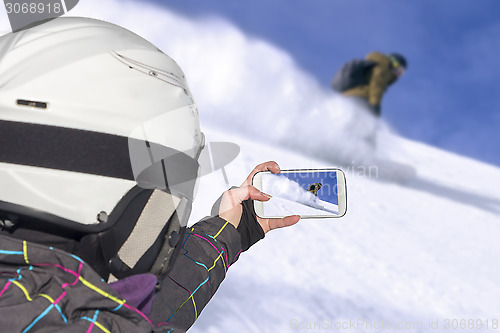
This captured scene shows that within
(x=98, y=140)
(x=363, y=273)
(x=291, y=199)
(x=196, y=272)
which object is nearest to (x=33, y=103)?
(x=98, y=140)

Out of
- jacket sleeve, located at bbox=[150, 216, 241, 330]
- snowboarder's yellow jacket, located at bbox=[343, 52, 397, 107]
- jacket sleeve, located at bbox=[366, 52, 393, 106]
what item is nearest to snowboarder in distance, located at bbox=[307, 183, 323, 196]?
jacket sleeve, located at bbox=[150, 216, 241, 330]

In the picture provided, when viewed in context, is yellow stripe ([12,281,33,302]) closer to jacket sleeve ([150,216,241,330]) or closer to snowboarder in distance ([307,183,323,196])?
jacket sleeve ([150,216,241,330])

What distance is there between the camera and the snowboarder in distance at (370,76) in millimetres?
15086

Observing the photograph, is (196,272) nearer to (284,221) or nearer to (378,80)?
(284,221)

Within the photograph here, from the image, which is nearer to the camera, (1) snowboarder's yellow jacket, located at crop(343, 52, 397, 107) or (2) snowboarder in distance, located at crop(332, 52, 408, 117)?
(2) snowboarder in distance, located at crop(332, 52, 408, 117)

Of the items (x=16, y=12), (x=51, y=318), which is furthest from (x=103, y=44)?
(x=51, y=318)

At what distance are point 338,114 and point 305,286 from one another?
1105 centimetres

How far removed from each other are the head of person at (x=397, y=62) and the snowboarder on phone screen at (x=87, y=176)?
1567 centimetres

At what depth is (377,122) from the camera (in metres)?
14.6

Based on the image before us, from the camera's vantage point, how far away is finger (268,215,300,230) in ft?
4.90

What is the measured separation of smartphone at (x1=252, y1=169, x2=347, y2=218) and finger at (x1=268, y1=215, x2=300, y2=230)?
0.07 ft

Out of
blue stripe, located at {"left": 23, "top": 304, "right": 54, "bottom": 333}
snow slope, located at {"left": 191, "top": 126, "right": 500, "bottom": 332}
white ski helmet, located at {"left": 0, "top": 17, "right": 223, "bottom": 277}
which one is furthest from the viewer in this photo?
snow slope, located at {"left": 191, "top": 126, "right": 500, "bottom": 332}

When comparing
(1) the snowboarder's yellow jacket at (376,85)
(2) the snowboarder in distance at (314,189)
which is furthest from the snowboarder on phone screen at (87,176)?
→ (1) the snowboarder's yellow jacket at (376,85)

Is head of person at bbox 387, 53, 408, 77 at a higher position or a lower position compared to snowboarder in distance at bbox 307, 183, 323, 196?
higher
